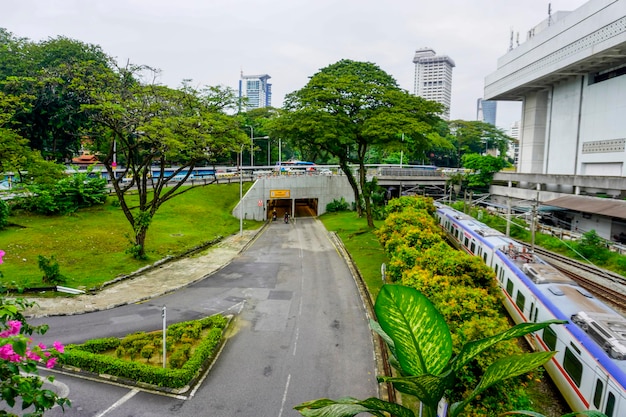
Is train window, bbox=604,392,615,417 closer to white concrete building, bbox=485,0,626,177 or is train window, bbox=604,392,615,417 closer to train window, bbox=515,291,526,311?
train window, bbox=515,291,526,311

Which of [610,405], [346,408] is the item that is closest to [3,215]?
[346,408]

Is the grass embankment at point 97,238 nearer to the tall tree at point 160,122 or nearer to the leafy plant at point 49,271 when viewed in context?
the leafy plant at point 49,271

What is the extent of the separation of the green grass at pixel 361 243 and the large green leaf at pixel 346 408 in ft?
53.8

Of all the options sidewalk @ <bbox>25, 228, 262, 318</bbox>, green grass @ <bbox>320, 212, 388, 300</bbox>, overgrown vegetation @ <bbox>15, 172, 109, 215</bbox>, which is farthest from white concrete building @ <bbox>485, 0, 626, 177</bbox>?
overgrown vegetation @ <bbox>15, 172, 109, 215</bbox>

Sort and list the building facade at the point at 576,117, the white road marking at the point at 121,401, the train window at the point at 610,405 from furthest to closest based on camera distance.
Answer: the building facade at the point at 576,117, the white road marking at the point at 121,401, the train window at the point at 610,405

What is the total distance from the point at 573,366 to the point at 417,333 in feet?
34.6

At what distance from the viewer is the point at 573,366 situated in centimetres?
1112

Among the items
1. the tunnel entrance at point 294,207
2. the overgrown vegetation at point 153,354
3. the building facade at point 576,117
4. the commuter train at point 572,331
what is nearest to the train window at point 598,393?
the commuter train at point 572,331

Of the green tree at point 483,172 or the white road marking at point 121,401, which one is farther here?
the green tree at point 483,172

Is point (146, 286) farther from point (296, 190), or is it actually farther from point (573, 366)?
point (296, 190)

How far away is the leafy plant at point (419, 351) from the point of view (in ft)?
10.6

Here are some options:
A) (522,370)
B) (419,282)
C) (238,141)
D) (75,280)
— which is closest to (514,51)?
(238,141)

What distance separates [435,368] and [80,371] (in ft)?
45.2

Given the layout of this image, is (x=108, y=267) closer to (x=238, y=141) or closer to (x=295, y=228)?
(x=238, y=141)
